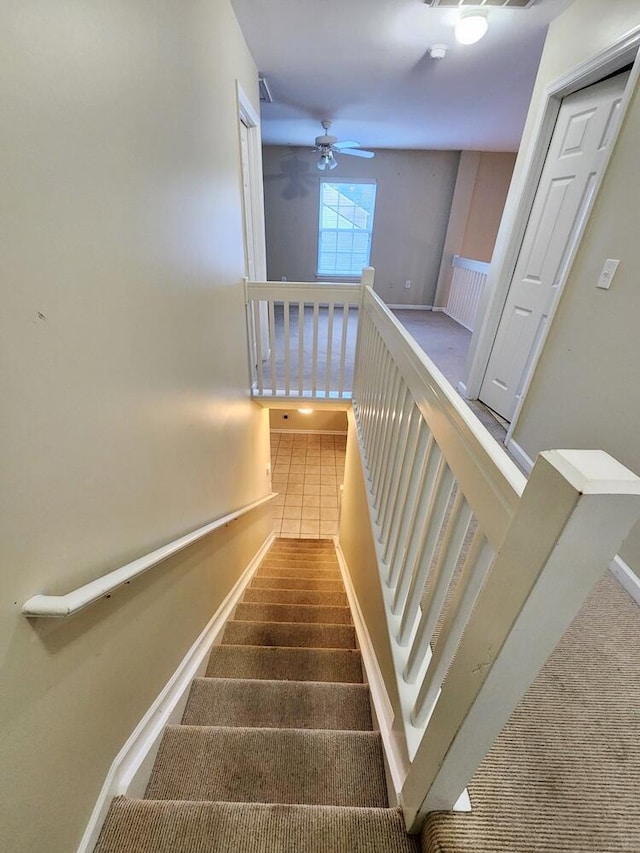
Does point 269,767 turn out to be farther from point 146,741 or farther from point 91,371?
point 91,371

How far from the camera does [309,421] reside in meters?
6.66

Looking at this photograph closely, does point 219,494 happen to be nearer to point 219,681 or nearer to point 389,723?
point 219,681

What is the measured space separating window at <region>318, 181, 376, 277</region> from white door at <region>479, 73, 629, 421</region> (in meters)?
4.51

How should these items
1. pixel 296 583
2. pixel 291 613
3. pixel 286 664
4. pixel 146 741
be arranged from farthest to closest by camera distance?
pixel 296 583, pixel 291 613, pixel 286 664, pixel 146 741

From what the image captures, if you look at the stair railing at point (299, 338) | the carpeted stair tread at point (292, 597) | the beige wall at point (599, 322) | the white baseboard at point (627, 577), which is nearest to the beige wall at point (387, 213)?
the stair railing at point (299, 338)

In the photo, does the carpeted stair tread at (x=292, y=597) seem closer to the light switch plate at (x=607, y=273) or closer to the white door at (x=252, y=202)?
the white door at (x=252, y=202)

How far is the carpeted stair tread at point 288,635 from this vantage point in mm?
1986

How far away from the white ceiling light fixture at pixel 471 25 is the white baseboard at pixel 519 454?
2315mm

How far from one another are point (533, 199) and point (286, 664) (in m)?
3.06

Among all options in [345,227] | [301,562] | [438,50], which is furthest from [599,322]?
[345,227]

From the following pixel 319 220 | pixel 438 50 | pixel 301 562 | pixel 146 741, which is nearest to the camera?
pixel 146 741

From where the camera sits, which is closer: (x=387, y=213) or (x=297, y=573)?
(x=297, y=573)

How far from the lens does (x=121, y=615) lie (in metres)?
1.01

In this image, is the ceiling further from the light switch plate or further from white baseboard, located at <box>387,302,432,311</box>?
white baseboard, located at <box>387,302,432,311</box>
